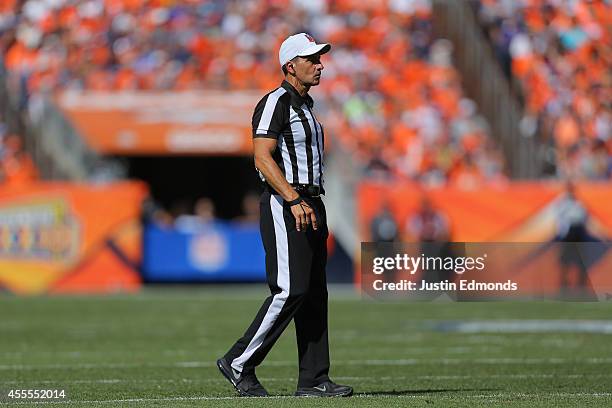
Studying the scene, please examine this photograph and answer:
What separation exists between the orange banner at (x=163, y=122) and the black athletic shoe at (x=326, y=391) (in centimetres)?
1586

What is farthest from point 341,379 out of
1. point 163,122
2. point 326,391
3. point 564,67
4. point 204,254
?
point 564,67

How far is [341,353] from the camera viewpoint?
1141 centimetres

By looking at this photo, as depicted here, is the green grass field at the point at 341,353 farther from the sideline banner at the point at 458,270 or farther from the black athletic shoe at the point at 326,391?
the sideline banner at the point at 458,270

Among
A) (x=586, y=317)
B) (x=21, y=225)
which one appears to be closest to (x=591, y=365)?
(x=586, y=317)

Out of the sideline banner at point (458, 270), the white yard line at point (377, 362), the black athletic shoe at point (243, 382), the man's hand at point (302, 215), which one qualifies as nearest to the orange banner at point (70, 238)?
the white yard line at point (377, 362)

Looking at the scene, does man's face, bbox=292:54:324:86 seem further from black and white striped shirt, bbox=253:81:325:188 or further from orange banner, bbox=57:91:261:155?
orange banner, bbox=57:91:261:155

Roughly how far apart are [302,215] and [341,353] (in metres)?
4.38

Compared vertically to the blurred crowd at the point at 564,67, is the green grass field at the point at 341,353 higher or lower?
lower

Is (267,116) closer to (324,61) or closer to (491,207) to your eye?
(491,207)

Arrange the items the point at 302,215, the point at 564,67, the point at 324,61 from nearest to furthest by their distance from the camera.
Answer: the point at 302,215 → the point at 564,67 → the point at 324,61

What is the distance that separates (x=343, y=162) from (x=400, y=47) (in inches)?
118

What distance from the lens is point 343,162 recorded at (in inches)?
896

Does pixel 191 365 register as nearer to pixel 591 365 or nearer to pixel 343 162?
pixel 591 365

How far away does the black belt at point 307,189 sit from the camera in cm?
737
